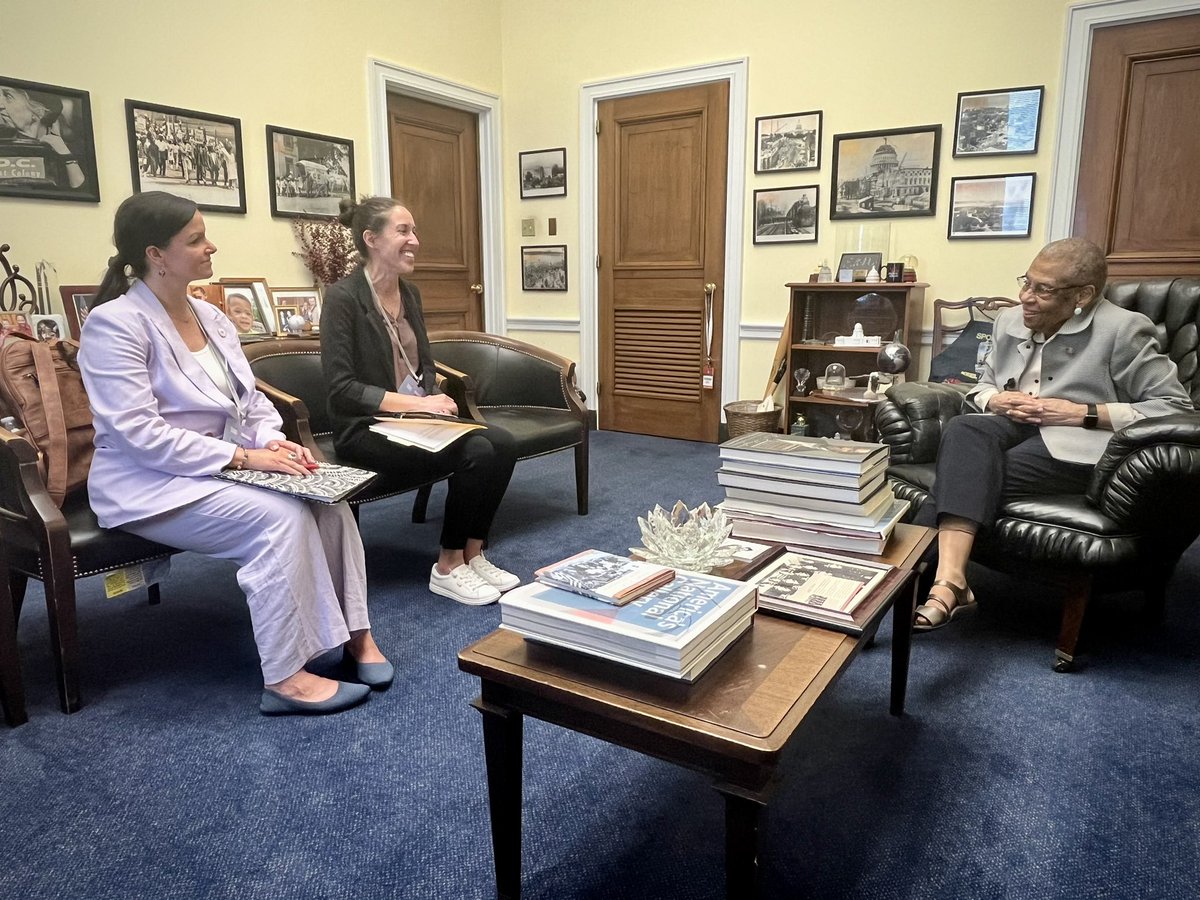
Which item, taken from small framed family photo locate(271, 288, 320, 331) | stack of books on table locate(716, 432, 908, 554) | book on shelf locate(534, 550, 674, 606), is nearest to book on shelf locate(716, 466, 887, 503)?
stack of books on table locate(716, 432, 908, 554)

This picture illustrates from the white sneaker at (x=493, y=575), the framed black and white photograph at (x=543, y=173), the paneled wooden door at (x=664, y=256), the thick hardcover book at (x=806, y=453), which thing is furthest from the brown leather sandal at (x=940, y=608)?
the framed black and white photograph at (x=543, y=173)

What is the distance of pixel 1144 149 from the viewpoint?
3496mm

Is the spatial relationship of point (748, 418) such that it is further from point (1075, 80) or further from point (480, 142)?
point (480, 142)

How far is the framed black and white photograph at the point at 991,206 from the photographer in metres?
3.73

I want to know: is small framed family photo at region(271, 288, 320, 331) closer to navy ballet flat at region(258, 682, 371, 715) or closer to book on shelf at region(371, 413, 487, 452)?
book on shelf at region(371, 413, 487, 452)

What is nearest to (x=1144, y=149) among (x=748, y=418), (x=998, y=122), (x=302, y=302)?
(x=998, y=122)

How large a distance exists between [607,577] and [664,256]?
3898mm

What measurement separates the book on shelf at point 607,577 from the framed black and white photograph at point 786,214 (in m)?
3.51

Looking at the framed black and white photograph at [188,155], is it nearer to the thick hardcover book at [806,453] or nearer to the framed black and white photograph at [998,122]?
the thick hardcover book at [806,453]

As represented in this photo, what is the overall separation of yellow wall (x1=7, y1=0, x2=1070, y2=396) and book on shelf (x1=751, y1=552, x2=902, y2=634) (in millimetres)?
3015

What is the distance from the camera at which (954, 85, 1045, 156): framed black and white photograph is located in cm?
365

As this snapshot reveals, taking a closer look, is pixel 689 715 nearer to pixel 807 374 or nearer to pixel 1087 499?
pixel 1087 499

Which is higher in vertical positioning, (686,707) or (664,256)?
(664,256)

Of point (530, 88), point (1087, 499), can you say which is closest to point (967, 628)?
point (1087, 499)
